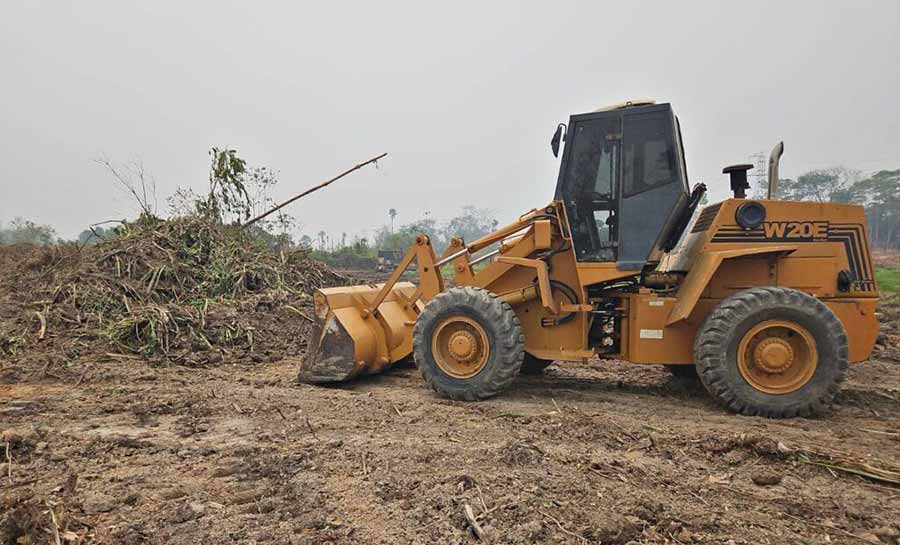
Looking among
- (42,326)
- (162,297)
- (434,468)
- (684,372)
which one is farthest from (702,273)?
(42,326)

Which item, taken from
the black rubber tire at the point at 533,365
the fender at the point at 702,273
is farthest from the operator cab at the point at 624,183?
the black rubber tire at the point at 533,365

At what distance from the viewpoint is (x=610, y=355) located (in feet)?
16.1

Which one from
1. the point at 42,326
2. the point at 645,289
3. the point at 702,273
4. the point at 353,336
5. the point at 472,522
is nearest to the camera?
the point at 472,522

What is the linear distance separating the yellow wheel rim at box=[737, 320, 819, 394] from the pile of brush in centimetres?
523

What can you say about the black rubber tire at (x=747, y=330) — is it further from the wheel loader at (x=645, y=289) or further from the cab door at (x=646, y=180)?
the cab door at (x=646, y=180)

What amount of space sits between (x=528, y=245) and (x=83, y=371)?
477 centimetres

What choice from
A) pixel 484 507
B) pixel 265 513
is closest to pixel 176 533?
pixel 265 513

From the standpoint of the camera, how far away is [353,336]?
17.0 feet

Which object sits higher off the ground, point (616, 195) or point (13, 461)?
point (616, 195)

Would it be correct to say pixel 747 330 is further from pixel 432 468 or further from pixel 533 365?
pixel 432 468

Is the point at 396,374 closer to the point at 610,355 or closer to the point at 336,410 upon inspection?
the point at 336,410

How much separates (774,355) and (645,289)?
1101mm

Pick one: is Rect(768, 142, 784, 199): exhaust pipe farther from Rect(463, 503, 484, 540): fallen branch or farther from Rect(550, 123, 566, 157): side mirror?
Rect(463, 503, 484, 540): fallen branch

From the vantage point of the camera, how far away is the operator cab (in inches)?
187
